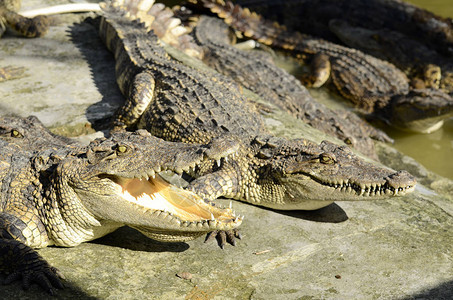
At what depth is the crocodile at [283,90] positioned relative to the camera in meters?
6.92

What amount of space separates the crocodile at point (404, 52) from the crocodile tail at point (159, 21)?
10.9 ft

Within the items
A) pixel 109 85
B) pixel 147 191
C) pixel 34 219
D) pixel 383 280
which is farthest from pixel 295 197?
pixel 109 85

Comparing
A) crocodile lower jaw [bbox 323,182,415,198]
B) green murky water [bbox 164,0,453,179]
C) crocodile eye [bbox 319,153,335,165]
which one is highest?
crocodile eye [bbox 319,153,335,165]

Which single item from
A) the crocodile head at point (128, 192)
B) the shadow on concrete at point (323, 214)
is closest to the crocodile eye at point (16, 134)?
the crocodile head at point (128, 192)

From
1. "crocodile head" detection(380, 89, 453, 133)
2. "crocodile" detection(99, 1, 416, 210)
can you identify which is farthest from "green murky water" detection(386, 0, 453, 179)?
"crocodile" detection(99, 1, 416, 210)

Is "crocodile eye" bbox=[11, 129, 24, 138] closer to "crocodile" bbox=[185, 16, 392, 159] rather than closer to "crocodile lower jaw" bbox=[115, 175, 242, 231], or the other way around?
"crocodile lower jaw" bbox=[115, 175, 242, 231]

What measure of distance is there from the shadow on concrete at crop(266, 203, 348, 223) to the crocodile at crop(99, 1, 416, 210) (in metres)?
0.09

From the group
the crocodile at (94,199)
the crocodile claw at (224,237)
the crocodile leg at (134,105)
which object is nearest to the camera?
the crocodile at (94,199)

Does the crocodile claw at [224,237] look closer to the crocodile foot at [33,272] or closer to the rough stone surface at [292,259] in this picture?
the rough stone surface at [292,259]

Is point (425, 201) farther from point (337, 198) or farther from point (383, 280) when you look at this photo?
point (383, 280)

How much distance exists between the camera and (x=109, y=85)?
20.0ft

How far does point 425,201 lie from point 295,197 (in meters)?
1.27

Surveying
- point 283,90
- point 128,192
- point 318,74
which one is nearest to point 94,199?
point 128,192

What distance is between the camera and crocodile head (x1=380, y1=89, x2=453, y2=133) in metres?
7.62
